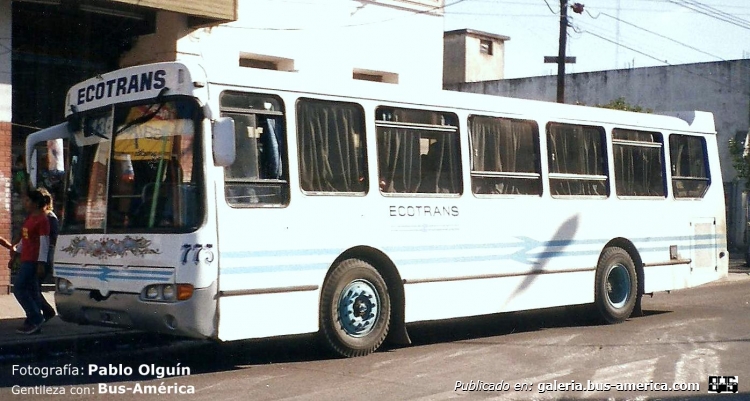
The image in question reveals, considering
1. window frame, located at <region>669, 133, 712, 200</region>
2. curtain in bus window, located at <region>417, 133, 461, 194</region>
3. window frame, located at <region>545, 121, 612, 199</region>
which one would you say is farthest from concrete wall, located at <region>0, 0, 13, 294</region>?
window frame, located at <region>669, 133, 712, 200</region>

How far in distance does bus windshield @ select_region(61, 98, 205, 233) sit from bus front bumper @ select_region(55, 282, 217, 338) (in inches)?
24.9

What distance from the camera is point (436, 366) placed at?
9.62m

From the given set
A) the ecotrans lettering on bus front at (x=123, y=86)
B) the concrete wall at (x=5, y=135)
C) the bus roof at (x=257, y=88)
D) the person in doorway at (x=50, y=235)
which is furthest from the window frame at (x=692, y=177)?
the concrete wall at (x=5, y=135)

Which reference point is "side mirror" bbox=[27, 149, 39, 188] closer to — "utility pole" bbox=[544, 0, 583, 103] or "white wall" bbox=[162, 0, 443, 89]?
"white wall" bbox=[162, 0, 443, 89]

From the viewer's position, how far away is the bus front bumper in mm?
8719

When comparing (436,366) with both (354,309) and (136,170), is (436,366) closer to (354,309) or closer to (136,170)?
(354,309)

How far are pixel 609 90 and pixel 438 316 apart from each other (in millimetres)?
30301

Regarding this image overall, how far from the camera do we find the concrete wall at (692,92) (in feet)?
115

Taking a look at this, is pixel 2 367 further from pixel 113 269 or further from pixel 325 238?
pixel 325 238

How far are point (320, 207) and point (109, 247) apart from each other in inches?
81.0

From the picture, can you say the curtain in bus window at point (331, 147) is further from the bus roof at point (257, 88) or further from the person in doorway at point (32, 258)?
the person in doorway at point (32, 258)

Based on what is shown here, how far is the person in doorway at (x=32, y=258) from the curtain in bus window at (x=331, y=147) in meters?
3.42

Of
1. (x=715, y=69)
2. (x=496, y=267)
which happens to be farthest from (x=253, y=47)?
(x=715, y=69)

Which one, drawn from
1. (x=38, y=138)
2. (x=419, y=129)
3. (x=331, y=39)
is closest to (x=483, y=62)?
(x=331, y=39)
